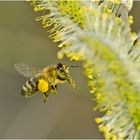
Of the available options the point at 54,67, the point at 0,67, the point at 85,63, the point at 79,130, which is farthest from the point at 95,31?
the point at 0,67

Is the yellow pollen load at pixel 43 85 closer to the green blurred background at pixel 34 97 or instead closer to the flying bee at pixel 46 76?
the flying bee at pixel 46 76

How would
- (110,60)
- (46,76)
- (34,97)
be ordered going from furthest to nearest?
(34,97) < (46,76) < (110,60)

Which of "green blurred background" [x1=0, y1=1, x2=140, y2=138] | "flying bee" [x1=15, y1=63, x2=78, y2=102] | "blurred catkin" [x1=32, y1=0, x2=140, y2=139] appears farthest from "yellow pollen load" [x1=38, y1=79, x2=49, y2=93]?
"green blurred background" [x1=0, y1=1, x2=140, y2=138]

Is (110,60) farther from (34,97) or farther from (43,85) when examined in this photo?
(34,97)

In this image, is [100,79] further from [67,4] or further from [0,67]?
[0,67]

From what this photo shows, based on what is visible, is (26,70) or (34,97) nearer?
(26,70)

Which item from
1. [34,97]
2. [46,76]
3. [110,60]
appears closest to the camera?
[110,60]

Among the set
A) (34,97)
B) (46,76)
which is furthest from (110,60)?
(34,97)

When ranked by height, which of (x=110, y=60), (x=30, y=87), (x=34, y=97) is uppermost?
(x=110, y=60)
